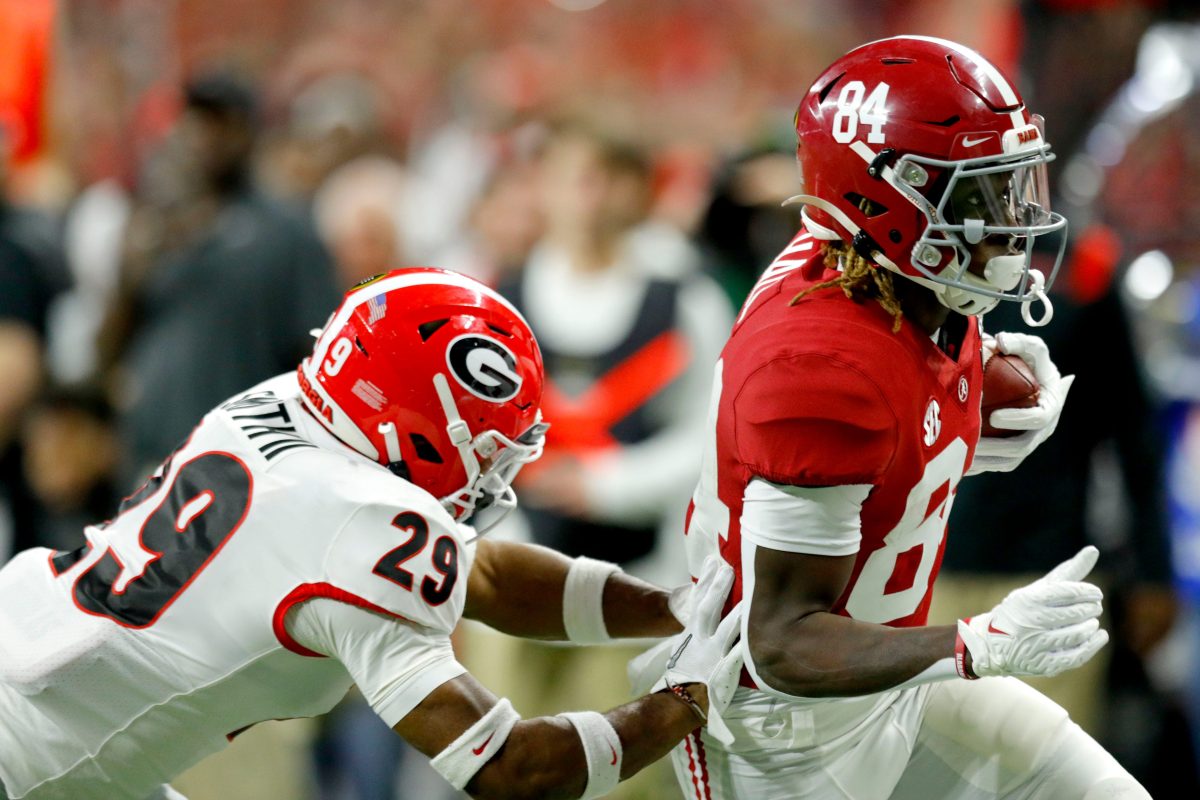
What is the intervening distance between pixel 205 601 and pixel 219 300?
290cm

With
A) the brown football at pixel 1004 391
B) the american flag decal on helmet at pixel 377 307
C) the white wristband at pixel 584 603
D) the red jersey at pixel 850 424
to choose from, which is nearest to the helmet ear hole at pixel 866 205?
the red jersey at pixel 850 424

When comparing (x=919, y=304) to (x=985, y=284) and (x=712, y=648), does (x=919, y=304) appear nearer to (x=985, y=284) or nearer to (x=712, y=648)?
(x=985, y=284)

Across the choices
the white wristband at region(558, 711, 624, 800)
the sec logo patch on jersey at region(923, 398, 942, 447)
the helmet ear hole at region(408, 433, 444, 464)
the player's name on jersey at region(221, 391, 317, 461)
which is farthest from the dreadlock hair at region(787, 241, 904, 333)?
the player's name on jersey at region(221, 391, 317, 461)

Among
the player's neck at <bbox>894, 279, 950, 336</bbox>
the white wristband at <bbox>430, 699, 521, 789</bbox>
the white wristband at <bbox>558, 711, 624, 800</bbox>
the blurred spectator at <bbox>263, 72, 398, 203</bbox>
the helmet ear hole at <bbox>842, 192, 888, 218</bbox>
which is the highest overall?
the helmet ear hole at <bbox>842, 192, 888, 218</bbox>

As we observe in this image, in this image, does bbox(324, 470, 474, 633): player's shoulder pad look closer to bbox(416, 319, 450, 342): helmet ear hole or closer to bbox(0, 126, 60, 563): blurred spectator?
bbox(416, 319, 450, 342): helmet ear hole

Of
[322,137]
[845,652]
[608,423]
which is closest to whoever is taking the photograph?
[845,652]

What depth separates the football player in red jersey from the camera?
2742mm

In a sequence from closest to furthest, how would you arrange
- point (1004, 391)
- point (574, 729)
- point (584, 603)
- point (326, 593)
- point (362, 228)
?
point (326, 593) → point (574, 729) → point (1004, 391) → point (584, 603) → point (362, 228)

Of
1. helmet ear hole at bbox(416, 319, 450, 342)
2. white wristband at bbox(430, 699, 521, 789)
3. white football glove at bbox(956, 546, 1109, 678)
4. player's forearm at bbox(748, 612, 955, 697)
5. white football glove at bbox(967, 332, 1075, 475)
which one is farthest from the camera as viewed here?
white football glove at bbox(967, 332, 1075, 475)

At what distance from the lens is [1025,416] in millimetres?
3275

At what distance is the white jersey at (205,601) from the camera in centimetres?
288

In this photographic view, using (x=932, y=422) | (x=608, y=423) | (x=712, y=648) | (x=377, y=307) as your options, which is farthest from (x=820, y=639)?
(x=608, y=423)

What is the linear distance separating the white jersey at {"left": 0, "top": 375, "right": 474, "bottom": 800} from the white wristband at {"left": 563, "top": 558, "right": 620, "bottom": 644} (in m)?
0.46

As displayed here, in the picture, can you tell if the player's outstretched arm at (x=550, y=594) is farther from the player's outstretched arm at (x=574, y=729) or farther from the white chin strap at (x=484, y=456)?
the player's outstretched arm at (x=574, y=729)
